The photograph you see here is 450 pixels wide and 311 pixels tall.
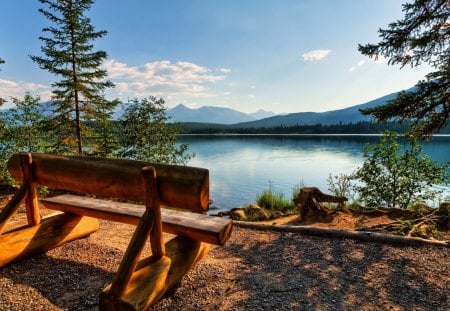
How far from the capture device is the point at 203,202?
10.0 feet

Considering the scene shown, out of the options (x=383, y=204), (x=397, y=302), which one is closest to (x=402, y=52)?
(x=383, y=204)

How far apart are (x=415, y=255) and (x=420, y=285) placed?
1135 mm

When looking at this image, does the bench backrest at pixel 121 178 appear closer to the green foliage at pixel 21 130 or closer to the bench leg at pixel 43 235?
the bench leg at pixel 43 235

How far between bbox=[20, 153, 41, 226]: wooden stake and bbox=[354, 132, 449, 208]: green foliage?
1001 cm

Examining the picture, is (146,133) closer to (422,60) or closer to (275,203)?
(275,203)

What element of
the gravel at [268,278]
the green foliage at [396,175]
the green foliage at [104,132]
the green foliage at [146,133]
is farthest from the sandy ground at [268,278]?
the green foliage at [104,132]

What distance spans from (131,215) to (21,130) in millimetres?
9294

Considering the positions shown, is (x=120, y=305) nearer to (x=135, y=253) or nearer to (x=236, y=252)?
(x=135, y=253)

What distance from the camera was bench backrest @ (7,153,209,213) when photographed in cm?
307

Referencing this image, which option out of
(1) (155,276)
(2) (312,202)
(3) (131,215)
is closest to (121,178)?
(3) (131,215)

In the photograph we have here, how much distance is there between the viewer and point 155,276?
3195mm

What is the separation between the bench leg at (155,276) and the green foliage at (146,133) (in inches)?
396

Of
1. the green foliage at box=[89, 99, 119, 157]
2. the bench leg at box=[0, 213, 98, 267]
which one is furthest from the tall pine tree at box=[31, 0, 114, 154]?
the bench leg at box=[0, 213, 98, 267]

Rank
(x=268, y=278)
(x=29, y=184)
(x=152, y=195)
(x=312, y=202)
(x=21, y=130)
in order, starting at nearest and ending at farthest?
(x=152, y=195)
(x=268, y=278)
(x=29, y=184)
(x=312, y=202)
(x=21, y=130)
